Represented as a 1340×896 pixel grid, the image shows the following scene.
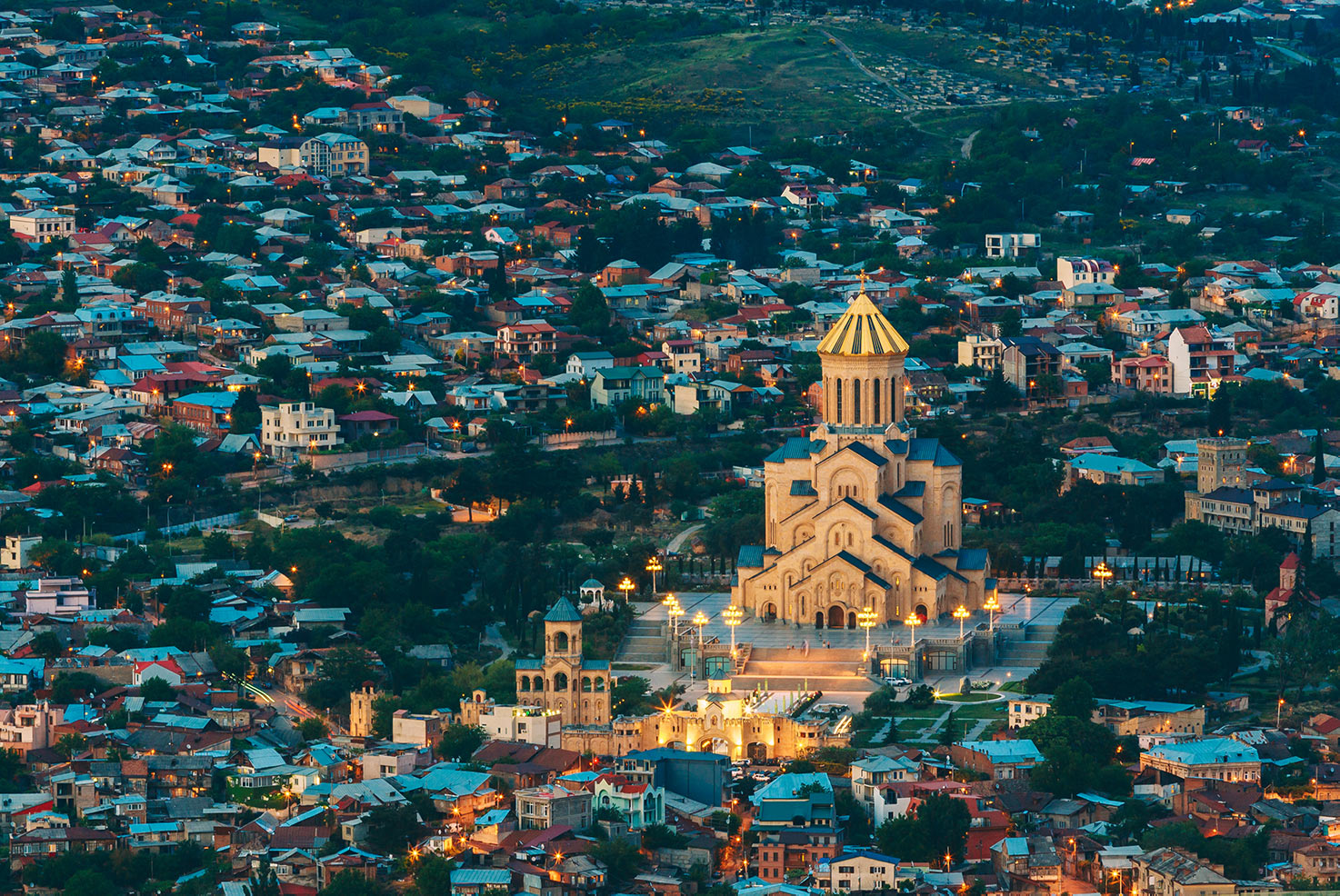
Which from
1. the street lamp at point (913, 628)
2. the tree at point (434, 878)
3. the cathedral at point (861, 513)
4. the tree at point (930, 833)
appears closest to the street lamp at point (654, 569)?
the cathedral at point (861, 513)

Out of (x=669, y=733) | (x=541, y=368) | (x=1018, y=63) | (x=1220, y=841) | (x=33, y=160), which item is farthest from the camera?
(x=1018, y=63)

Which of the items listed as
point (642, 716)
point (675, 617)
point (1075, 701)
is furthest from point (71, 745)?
point (1075, 701)

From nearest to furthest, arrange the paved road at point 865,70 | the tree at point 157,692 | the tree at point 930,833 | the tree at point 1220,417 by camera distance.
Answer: the tree at point 930,833 → the tree at point 157,692 → the tree at point 1220,417 → the paved road at point 865,70

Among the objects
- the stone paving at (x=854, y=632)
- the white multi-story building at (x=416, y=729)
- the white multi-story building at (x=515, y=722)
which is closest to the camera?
the white multi-story building at (x=515, y=722)

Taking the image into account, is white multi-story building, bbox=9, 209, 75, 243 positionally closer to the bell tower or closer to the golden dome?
the golden dome

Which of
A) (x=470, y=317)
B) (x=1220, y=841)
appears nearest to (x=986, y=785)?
(x=1220, y=841)

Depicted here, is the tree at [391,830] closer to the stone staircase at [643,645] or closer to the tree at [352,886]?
the tree at [352,886]

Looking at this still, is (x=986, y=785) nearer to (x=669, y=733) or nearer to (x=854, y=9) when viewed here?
(x=669, y=733)
